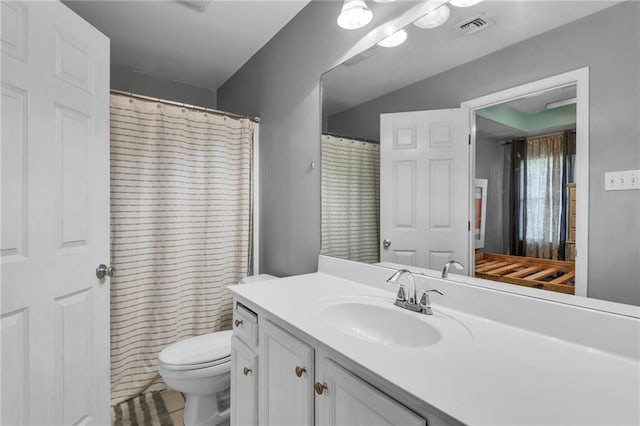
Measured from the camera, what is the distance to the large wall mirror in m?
0.84

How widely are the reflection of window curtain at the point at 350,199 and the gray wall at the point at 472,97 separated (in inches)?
3.8

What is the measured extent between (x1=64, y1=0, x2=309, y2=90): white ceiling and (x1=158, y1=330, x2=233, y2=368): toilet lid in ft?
6.44

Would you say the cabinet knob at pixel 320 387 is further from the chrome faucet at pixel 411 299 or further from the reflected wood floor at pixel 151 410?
the reflected wood floor at pixel 151 410

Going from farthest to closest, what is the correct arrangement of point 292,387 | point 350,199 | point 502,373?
point 350,199 < point 292,387 < point 502,373

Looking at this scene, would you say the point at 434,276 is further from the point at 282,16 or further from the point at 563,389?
the point at 282,16

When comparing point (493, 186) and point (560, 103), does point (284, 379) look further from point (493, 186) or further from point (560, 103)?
point (560, 103)

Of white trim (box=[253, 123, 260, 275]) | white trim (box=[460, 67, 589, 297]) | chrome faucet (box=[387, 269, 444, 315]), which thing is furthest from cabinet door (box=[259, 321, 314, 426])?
white trim (box=[253, 123, 260, 275])

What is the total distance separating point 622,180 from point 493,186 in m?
0.33

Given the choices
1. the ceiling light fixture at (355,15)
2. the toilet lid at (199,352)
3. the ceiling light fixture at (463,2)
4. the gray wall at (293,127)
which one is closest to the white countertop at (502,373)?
the toilet lid at (199,352)

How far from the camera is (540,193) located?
948mm

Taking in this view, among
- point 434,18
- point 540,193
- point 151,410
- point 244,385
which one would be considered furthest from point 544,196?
point 151,410

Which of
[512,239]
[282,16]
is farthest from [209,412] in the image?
[282,16]

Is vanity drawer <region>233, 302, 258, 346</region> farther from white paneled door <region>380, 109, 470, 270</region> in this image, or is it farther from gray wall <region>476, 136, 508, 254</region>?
gray wall <region>476, 136, 508, 254</region>

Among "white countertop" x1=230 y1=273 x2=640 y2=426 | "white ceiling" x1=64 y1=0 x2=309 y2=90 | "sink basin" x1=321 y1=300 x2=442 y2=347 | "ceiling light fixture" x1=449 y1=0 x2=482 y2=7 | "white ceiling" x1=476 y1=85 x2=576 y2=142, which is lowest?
"sink basin" x1=321 y1=300 x2=442 y2=347
